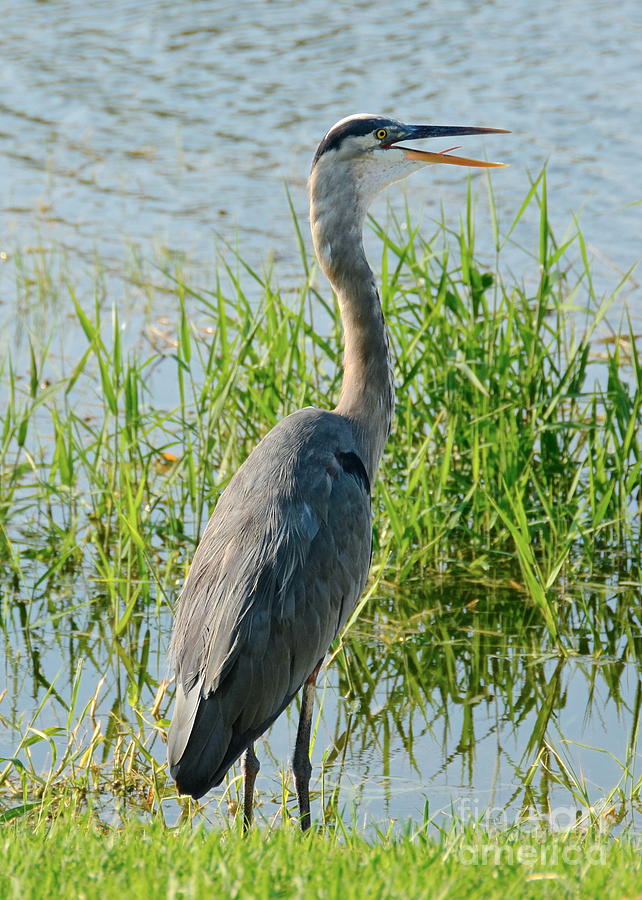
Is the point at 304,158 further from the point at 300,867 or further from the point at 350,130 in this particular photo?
the point at 300,867

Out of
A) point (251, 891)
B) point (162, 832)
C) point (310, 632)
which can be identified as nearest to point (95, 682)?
point (310, 632)

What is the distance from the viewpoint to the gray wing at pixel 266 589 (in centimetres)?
395

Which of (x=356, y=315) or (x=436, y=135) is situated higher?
(x=436, y=135)

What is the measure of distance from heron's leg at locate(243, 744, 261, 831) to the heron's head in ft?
6.42

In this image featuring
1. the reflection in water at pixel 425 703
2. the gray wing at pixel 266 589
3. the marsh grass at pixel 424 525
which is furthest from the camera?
the marsh grass at pixel 424 525

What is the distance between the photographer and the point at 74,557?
611cm

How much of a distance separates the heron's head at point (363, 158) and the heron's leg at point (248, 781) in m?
1.96

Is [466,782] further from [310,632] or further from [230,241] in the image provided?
[230,241]

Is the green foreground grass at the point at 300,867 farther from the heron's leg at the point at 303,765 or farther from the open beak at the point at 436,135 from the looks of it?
the open beak at the point at 436,135

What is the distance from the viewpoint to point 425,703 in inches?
203

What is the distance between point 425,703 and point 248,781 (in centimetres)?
120

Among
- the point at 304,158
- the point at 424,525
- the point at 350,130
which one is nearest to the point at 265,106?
the point at 304,158

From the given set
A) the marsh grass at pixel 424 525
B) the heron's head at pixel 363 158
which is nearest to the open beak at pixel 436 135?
the heron's head at pixel 363 158

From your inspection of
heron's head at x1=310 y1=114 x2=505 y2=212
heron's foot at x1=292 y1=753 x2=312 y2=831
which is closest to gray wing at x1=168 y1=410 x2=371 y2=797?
heron's foot at x1=292 y1=753 x2=312 y2=831
